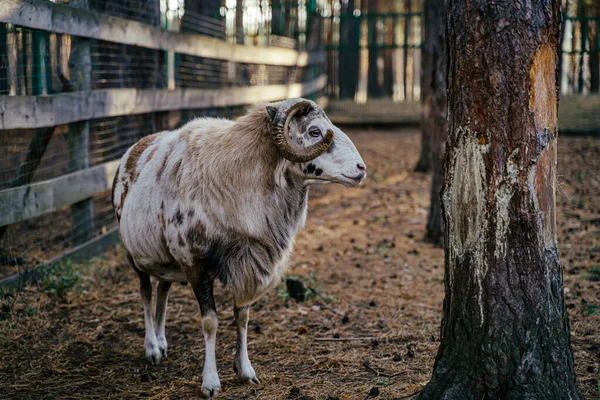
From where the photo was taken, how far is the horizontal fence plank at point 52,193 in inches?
205

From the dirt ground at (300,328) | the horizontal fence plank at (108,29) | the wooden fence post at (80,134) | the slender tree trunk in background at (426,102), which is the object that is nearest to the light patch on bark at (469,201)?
the dirt ground at (300,328)

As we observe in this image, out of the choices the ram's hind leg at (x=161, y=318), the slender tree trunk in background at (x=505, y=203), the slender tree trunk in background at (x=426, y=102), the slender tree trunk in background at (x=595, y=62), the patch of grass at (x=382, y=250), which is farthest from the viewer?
the slender tree trunk in background at (x=595, y=62)

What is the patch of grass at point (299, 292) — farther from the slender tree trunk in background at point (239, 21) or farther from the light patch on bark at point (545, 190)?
the slender tree trunk in background at point (239, 21)

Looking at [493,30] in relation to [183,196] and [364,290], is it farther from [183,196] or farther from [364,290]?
[364,290]

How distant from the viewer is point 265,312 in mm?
5527

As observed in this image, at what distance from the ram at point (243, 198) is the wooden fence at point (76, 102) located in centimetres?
169

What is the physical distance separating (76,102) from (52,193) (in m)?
0.87

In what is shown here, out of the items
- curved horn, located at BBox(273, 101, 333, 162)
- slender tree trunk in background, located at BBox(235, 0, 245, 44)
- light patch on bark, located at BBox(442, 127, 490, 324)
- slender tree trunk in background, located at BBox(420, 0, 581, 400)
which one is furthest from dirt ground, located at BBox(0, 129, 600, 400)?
slender tree trunk in background, located at BBox(235, 0, 245, 44)

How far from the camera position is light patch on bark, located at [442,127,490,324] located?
125 inches

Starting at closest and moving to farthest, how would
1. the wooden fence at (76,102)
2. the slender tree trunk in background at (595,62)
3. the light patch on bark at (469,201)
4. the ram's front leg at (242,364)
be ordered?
the light patch on bark at (469,201)
the ram's front leg at (242,364)
the wooden fence at (76,102)
the slender tree trunk in background at (595,62)

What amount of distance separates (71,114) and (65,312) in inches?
70.3

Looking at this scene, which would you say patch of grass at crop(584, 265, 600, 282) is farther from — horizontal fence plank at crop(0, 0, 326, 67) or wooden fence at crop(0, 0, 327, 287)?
horizontal fence plank at crop(0, 0, 326, 67)

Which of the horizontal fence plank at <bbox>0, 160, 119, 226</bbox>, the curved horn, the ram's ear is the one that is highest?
the ram's ear

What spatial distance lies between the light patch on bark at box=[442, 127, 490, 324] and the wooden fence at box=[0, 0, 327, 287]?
134 inches
